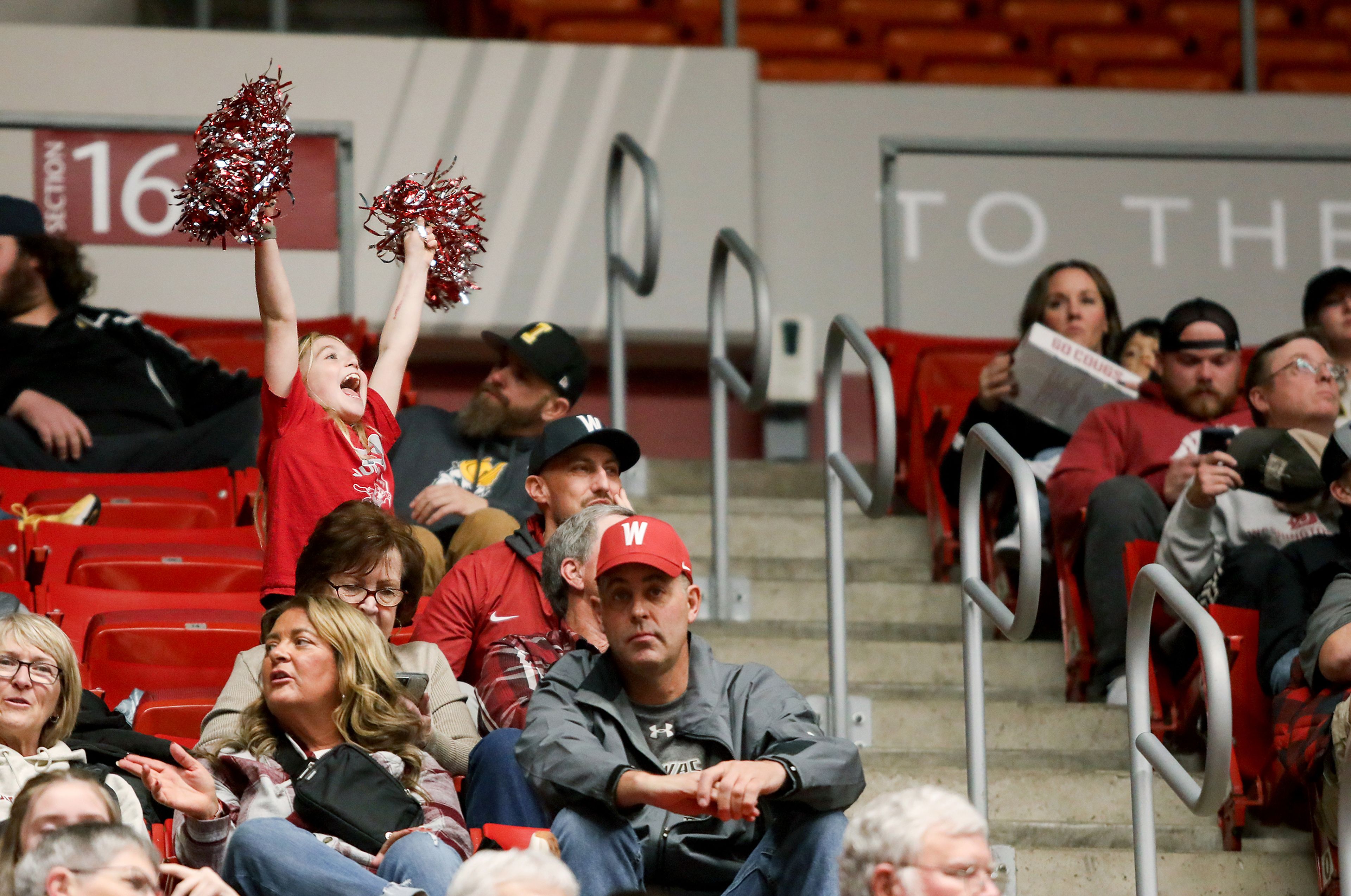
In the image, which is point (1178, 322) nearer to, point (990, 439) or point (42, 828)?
point (990, 439)

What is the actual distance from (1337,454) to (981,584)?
0.77 metres

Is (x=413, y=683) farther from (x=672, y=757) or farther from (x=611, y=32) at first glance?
(x=611, y=32)

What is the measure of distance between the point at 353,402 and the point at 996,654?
1.63 m

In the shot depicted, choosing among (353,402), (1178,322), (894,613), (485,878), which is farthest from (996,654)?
(485,878)

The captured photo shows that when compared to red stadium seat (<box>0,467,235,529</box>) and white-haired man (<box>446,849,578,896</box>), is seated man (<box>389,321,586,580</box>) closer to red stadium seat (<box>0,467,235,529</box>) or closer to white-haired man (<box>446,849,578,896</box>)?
red stadium seat (<box>0,467,235,529</box>)

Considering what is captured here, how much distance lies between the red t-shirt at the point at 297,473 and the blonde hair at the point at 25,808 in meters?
1.06

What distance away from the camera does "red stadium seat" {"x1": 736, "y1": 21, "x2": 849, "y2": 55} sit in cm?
760

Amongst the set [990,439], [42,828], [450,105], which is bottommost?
[42,828]

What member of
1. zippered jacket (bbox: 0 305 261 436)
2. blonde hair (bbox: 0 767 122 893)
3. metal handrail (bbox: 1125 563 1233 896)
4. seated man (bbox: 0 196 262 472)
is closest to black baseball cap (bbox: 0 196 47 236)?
seated man (bbox: 0 196 262 472)

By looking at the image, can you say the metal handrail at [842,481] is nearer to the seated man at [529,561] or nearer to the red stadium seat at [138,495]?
the seated man at [529,561]

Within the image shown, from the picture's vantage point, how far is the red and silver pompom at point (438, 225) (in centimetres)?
418

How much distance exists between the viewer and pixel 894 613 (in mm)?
5059

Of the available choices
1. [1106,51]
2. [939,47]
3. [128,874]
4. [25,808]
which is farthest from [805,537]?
[1106,51]

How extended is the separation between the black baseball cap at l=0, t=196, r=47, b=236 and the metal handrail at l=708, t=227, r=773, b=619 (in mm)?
1717
